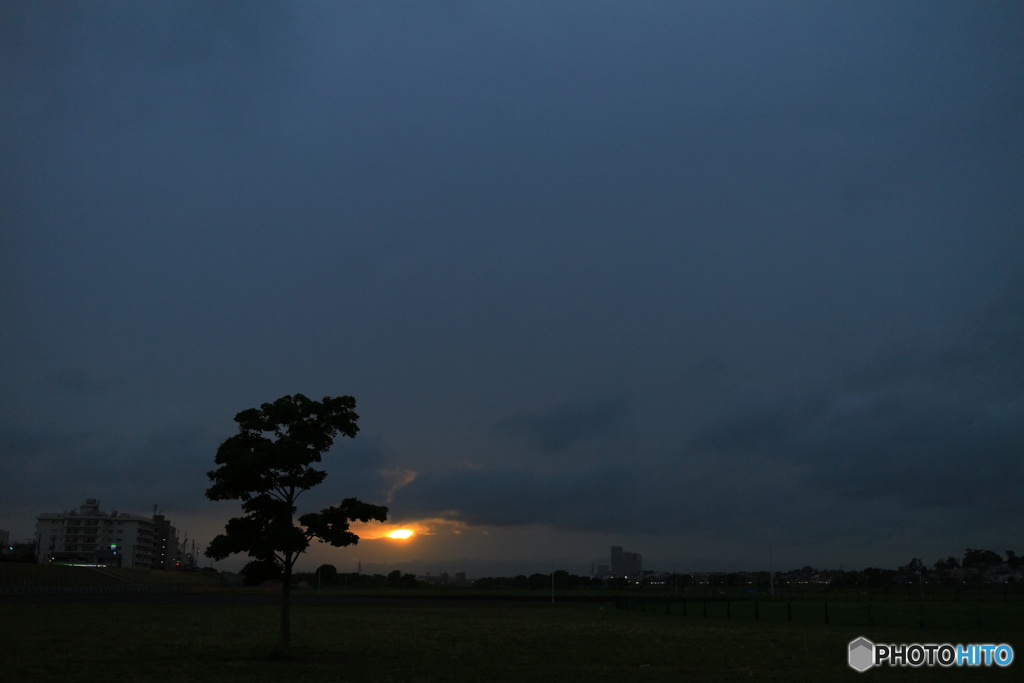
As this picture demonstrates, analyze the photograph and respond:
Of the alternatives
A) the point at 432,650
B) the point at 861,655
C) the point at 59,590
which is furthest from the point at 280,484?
the point at 59,590

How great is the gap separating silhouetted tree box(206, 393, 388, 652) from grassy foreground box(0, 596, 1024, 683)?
12.3 feet

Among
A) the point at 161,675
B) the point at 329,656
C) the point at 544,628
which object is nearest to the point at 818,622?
the point at 544,628

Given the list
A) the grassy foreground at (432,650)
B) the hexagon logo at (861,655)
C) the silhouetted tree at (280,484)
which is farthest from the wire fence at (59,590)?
the hexagon logo at (861,655)

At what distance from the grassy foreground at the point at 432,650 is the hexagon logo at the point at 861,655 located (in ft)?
1.53

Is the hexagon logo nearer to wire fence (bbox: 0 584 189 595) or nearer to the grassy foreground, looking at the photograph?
the grassy foreground

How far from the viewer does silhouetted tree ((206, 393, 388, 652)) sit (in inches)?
1040

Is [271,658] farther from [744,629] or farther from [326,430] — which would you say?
[744,629]

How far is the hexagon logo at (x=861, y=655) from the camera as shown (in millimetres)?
27156

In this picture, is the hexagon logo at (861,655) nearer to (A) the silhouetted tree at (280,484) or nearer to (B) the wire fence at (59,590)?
(A) the silhouetted tree at (280,484)

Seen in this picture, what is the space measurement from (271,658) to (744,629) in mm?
30322

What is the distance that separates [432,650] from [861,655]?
17.9m

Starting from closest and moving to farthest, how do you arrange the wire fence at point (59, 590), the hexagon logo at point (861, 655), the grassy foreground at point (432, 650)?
the grassy foreground at point (432, 650), the hexagon logo at point (861, 655), the wire fence at point (59, 590)

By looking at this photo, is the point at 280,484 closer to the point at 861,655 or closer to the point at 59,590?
the point at 861,655

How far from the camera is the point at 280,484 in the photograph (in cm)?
2755
